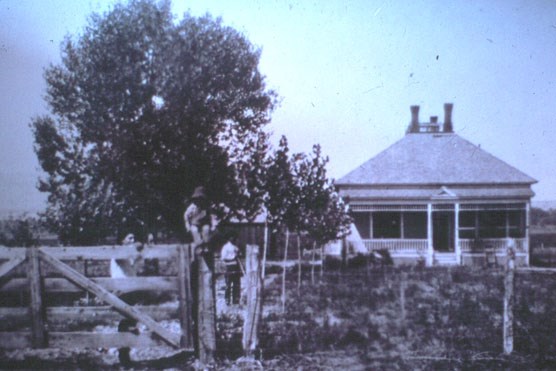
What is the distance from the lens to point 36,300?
6188 millimetres

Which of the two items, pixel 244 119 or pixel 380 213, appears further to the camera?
pixel 380 213

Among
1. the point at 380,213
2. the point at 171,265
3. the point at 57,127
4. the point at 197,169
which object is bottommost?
the point at 171,265

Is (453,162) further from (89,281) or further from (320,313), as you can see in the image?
(89,281)

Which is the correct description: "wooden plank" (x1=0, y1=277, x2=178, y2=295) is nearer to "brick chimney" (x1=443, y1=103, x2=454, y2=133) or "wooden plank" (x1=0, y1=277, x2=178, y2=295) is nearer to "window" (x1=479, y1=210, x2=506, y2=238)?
"window" (x1=479, y1=210, x2=506, y2=238)

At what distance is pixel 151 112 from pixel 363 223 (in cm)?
1200

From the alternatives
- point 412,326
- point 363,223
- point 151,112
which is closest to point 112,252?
point 412,326

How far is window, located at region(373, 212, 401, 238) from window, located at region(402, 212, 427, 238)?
398 millimetres

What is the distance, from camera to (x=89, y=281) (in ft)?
19.7

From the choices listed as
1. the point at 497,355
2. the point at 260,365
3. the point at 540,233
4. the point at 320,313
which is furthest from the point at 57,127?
the point at 540,233

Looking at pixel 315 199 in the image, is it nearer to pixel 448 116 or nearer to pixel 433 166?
pixel 433 166

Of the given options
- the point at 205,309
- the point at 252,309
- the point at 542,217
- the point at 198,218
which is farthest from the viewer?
the point at 542,217

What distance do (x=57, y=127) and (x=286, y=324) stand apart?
13.8m

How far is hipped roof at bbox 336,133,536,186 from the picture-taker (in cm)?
2497

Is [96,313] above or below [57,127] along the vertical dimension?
below
